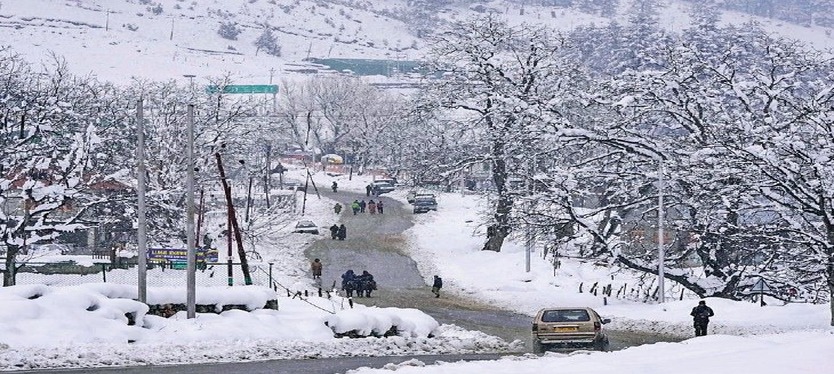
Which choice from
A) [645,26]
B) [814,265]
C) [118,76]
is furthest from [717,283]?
[118,76]

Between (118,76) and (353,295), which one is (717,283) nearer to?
(353,295)

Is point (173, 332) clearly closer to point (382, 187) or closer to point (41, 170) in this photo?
point (41, 170)

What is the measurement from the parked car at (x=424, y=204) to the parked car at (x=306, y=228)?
11.5 meters

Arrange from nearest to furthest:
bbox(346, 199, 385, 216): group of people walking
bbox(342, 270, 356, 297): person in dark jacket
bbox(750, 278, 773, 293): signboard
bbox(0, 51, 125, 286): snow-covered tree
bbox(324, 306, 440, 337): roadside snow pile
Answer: bbox(324, 306, 440, 337): roadside snow pile → bbox(0, 51, 125, 286): snow-covered tree → bbox(750, 278, 773, 293): signboard → bbox(342, 270, 356, 297): person in dark jacket → bbox(346, 199, 385, 216): group of people walking

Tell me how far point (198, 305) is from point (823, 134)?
21405mm

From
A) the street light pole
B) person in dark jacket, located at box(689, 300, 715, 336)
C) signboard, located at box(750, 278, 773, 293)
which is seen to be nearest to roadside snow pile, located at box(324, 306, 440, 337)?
person in dark jacket, located at box(689, 300, 715, 336)

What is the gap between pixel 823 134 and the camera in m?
41.7

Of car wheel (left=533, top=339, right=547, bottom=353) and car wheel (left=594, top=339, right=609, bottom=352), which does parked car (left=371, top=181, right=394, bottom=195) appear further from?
car wheel (left=533, top=339, right=547, bottom=353)

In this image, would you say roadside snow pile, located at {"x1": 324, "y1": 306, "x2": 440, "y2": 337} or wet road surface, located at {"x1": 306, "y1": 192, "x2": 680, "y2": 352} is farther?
wet road surface, located at {"x1": 306, "y1": 192, "x2": 680, "y2": 352}

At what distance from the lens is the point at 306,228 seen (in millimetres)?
79750

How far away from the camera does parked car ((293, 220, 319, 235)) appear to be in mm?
79438

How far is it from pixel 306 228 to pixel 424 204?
42.7 ft

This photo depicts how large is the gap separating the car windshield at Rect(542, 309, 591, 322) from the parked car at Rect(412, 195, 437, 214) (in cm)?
5734

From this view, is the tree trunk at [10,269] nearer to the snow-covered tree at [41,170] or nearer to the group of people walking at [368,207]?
the snow-covered tree at [41,170]
